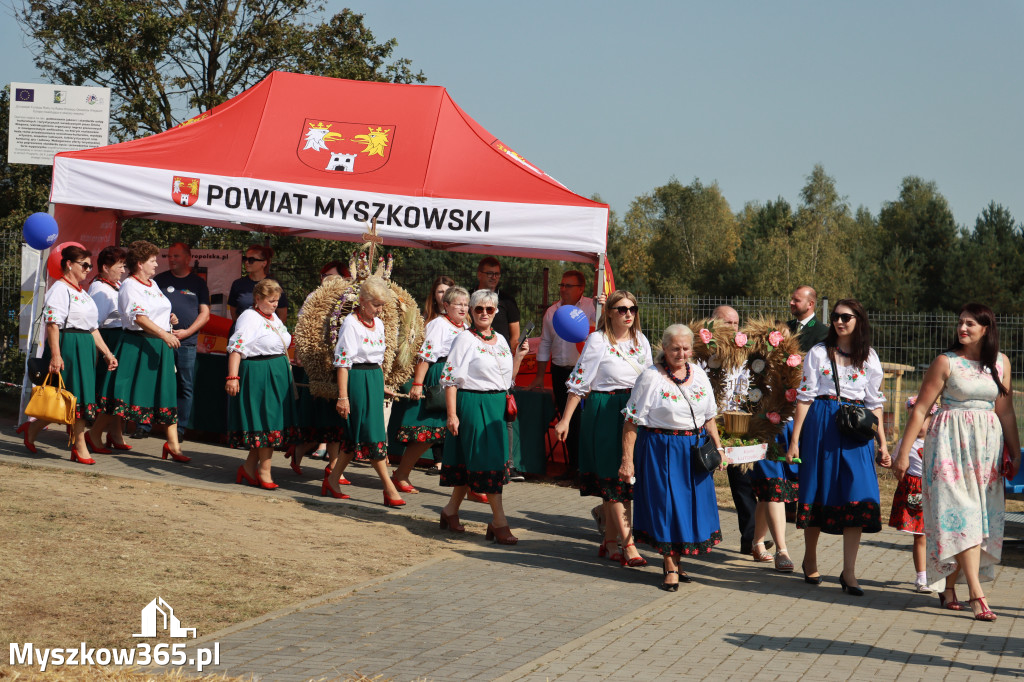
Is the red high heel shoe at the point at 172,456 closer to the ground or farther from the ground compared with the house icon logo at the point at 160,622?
farther from the ground

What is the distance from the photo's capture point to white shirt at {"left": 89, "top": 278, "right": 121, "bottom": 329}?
10.0m

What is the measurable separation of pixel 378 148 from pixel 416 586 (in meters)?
6.29

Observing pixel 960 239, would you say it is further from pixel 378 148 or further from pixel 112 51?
pixel 378 148

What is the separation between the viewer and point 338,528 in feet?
26.2

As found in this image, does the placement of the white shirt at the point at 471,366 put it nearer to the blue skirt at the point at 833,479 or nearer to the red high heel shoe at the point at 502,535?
the red high heel shoe at the point at 502,535

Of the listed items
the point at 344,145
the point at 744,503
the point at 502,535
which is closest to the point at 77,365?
the point at 344,145

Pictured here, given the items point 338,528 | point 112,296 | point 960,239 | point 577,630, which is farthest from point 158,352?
point 960,239

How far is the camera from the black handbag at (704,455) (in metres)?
6.64

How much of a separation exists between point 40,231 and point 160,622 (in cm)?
648

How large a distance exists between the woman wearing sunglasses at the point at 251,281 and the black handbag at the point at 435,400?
94.0 inches

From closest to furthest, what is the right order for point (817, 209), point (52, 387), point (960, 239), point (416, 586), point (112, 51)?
point (416, 586) → point (52, 387) → point (112, 51) → point (960, 239) → point (817, 209)

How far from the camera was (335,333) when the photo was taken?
924 centimetres

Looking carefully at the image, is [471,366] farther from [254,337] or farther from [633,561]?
[254,337]

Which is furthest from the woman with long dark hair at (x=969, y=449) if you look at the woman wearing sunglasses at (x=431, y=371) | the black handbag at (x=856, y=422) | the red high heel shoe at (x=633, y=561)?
the woman wearing sunglasses at (x=431, y=371)
